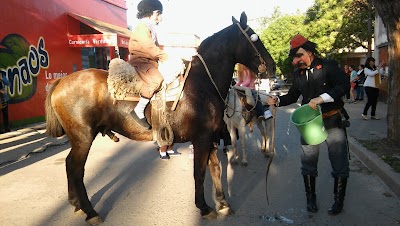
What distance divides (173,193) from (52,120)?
1990mm

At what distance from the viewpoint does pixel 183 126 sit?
420cm

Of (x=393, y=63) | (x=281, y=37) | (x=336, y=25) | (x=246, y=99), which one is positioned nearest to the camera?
(x=246, y=99)

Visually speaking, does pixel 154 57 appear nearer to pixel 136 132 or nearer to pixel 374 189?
pixel 136 132

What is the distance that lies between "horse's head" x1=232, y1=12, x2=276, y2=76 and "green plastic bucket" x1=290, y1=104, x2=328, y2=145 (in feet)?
2.03

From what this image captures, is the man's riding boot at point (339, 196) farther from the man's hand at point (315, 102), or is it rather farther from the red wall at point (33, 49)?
the red wall at point (33, 49)

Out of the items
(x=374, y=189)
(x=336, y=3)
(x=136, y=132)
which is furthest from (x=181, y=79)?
(x=336, y=3)

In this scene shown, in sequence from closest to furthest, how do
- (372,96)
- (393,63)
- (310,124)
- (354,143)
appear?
(310,124), (393,63), (354,143), (372,96)

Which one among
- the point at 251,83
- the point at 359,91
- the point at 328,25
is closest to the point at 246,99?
the point at 251,83

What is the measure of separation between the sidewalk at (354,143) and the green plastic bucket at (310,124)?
1.71m

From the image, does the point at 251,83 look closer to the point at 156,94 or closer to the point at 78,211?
the point at 156,94

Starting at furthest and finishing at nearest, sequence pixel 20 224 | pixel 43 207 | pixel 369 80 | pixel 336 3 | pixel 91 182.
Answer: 1. pixel 336 3
2. pixel 369 80
3. pixel 91 182
4. pixel 43 207
5. pixel 20 224

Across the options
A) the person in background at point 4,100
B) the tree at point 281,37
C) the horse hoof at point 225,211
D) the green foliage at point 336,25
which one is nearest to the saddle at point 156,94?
the horse hoof at point 225,211

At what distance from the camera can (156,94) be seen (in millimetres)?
4141

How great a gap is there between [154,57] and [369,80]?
9.09 m
